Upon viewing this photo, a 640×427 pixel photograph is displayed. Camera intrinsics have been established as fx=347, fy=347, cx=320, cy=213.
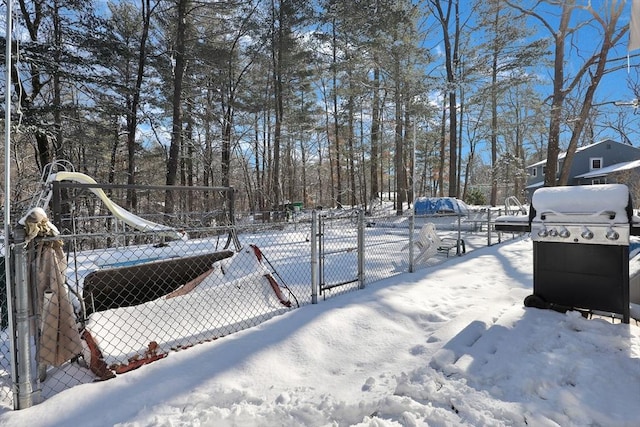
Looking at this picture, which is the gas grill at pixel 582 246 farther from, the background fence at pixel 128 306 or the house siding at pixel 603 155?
the house siding at pixel 603 155

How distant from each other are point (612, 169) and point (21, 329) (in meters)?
32.8

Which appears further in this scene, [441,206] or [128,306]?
[441,206]

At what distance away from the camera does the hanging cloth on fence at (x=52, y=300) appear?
226 cm

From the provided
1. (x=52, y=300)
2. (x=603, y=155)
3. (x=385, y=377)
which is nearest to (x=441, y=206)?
(x=385, y=377)

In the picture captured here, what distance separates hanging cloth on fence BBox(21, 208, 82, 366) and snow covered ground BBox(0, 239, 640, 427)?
0.99ft

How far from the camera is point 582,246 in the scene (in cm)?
329

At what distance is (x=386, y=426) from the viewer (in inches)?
75.7

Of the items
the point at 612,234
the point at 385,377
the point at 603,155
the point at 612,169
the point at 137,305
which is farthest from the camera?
the point at 603,155

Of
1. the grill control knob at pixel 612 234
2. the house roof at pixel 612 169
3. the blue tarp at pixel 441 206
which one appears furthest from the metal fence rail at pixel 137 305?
the house roof at pixel 612 169

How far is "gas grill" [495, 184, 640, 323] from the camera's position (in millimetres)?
3051

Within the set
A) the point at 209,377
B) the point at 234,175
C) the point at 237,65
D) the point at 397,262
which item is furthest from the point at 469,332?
the point at 234,175

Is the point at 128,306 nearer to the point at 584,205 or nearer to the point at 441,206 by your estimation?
the point at 584,205

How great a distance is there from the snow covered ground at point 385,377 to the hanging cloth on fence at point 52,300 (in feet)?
0.99

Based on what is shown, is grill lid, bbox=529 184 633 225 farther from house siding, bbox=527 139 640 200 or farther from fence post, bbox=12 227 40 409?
house siding, bbox=527 139 640 200
